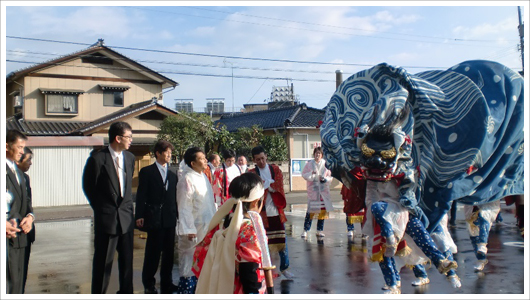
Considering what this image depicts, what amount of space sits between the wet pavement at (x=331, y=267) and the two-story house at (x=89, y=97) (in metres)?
12.8

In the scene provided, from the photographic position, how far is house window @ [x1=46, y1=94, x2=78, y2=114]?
24109 millimetres

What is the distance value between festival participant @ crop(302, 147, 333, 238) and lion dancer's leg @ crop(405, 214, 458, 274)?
165 inches

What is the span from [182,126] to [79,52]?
26.8 ft

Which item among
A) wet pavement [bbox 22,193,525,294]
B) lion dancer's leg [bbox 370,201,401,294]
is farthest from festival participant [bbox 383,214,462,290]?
lion dancer's leg [bbox 370,201,401,294]

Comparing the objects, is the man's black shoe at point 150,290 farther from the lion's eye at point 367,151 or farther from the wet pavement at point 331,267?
the lion's eye at point 367,151

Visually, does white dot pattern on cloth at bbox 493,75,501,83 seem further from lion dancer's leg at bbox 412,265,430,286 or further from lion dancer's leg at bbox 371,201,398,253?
lion dancer's leg at bbox 412,265,430,286

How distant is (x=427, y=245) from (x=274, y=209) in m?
2.10

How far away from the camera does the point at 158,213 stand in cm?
584

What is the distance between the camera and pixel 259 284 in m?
3.91

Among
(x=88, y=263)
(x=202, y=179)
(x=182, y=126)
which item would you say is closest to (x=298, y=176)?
(x=182, y=126)

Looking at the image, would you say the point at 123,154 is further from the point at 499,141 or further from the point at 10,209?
the point at 499,141

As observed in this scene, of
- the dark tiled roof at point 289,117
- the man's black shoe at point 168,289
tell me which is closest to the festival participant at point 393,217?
the man's black shoe at point 168,289

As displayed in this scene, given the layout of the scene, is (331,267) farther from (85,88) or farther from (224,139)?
(85,88)

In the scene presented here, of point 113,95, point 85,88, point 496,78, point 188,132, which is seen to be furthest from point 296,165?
point 496,78
